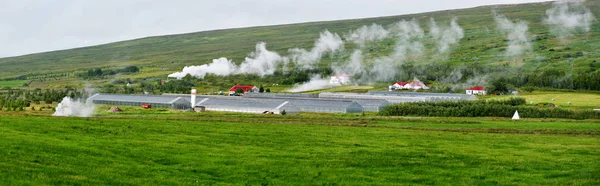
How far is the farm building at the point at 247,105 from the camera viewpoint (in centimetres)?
9400

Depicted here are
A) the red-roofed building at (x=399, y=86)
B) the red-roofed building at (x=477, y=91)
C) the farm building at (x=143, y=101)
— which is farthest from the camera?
the red-roofed building at (x=399, y=86)

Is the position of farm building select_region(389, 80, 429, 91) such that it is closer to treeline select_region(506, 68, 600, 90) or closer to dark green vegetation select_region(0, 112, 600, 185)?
treeline select_region(506, 68, 600, 90)

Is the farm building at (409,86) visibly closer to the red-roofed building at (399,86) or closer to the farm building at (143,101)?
the red-roofed building at (399,86)

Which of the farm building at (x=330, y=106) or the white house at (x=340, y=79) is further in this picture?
the white house at (x=340, y=79)

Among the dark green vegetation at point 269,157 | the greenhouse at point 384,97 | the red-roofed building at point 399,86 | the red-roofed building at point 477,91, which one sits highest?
the red-roofed building at point 399,86

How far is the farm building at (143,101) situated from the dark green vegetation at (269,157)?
211 ft

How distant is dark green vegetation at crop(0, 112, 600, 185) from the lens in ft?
78.3

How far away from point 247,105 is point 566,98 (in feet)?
165

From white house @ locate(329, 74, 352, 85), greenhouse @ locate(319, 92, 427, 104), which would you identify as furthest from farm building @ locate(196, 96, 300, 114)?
white house @ locate(329, 74, 352, 85)

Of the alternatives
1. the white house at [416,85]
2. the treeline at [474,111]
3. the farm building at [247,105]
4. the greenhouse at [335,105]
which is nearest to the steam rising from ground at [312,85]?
the white house at [416,85]

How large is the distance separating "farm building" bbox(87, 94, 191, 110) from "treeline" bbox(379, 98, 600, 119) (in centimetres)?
3643

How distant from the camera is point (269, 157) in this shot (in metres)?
29.8

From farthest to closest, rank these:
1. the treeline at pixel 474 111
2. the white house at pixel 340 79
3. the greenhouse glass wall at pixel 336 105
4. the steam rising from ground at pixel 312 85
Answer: the white house at pixel 340 79
the steam rising from ground at pixel 312 85
the greenhouse glass wall at pixel 336 105
the treeline at pixel 474 111

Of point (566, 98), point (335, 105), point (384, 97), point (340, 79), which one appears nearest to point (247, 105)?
point (335, 105)
